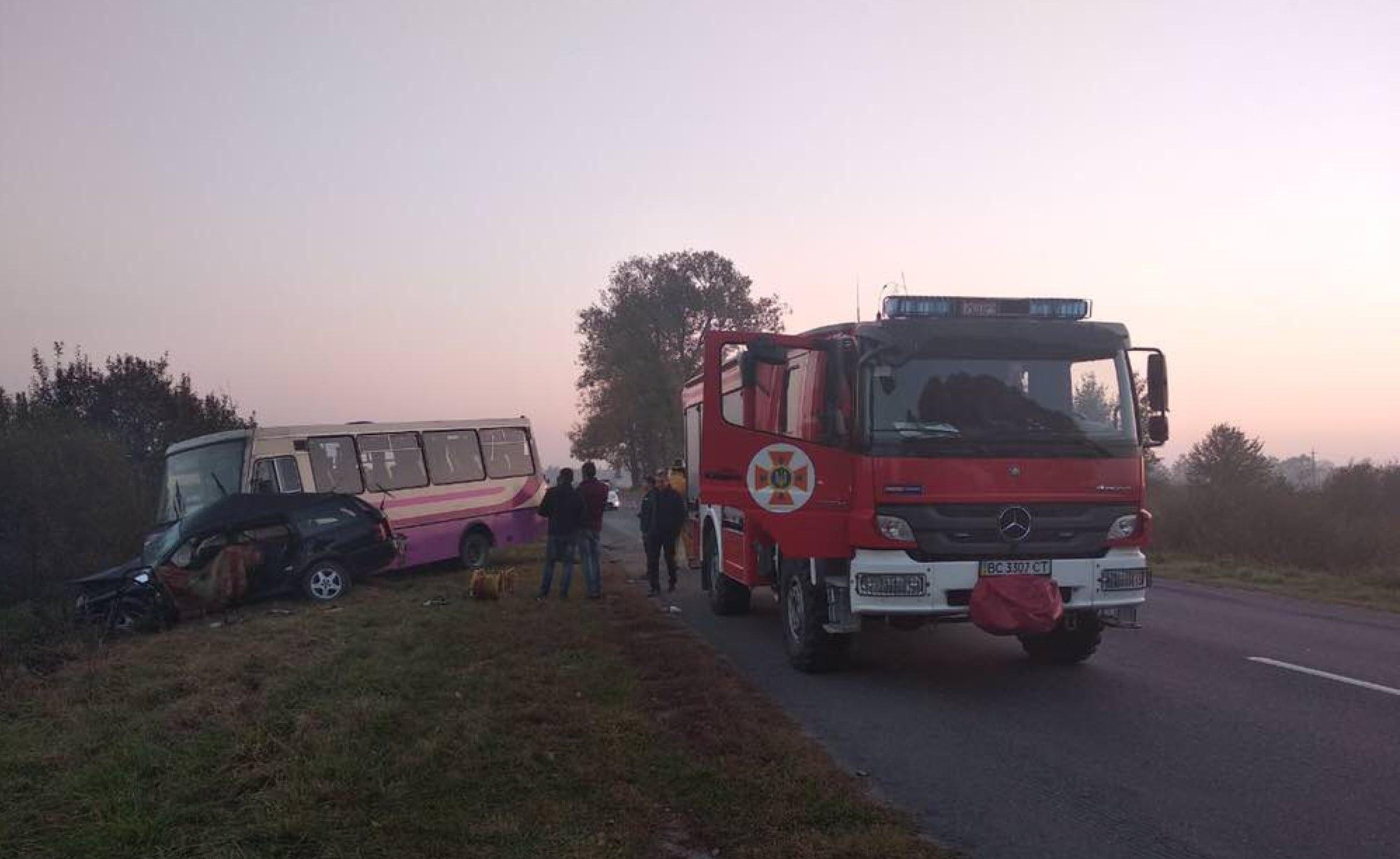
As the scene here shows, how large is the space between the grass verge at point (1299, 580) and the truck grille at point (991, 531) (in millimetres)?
8222

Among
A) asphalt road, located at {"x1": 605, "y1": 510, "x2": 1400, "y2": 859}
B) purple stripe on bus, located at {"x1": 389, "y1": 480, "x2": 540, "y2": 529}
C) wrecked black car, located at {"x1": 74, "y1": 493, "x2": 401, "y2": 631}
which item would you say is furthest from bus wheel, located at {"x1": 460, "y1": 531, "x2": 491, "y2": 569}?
asphalt road, located at {"x1": 605, "y1": 510, "x2": 1400, "y2": 859}

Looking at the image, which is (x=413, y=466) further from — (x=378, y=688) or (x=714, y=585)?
(x=378, y=688)

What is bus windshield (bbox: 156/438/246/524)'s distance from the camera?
16734 millimetres

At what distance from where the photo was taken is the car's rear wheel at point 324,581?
14898 millimetres

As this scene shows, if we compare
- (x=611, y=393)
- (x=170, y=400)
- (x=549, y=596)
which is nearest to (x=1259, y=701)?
(x=549, y=596)

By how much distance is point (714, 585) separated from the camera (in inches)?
513

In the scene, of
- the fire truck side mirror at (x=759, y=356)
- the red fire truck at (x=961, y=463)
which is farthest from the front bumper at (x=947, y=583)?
the fire truck side mirror at (x=759, y=356)

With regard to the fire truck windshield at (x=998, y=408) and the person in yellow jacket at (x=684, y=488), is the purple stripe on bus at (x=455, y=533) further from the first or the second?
→ the fire truck windshield at (x=998, y=408)

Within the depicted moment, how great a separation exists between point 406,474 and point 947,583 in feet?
45.6

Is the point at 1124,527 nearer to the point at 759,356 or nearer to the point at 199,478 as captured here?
the point at 759,356

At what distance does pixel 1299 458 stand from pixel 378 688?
7303 cm

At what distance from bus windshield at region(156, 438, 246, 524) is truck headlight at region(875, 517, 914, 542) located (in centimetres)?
1244

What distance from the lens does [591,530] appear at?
14367mm

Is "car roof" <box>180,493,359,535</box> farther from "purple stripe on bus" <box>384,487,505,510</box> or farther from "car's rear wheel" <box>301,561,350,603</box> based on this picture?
"purple stripe on bus" <box>384,487,505,510</box>
